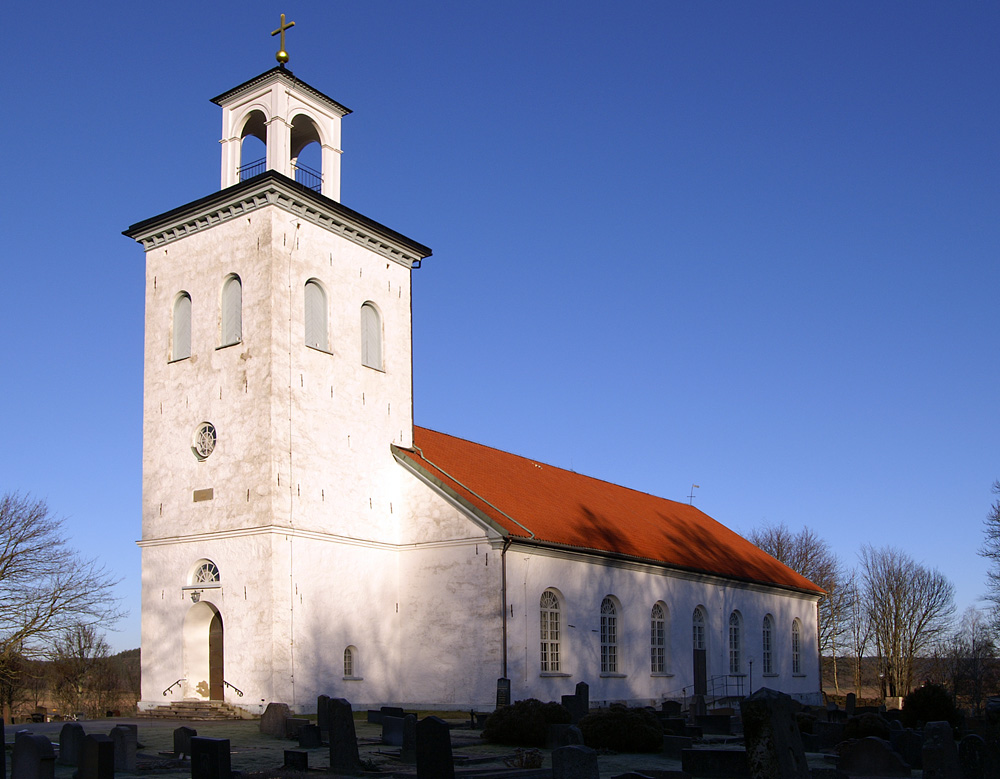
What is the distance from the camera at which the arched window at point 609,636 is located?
1160 inches

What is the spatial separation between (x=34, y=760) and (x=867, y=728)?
1443cm

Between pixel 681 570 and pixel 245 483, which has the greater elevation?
pixel 245 483

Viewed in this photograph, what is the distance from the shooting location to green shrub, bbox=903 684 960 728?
21672 mm

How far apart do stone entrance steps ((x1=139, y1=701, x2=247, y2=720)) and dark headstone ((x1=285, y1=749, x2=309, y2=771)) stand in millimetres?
10205

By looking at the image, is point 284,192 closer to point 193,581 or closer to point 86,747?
point 193,581

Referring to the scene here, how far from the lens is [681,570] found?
3309cm

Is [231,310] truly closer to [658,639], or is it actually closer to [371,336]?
[371,336]

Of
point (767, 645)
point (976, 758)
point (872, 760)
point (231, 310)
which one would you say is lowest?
point (767, 645)

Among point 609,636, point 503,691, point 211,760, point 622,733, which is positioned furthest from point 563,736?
point 609,636

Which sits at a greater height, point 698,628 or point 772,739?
point 772,739

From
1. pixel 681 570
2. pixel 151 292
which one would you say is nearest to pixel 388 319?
pixel 151 292

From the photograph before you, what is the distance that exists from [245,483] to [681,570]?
14882mm

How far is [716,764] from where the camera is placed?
14141mm

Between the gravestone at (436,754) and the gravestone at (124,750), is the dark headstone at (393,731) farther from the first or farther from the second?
the gravestone at (436,754)
